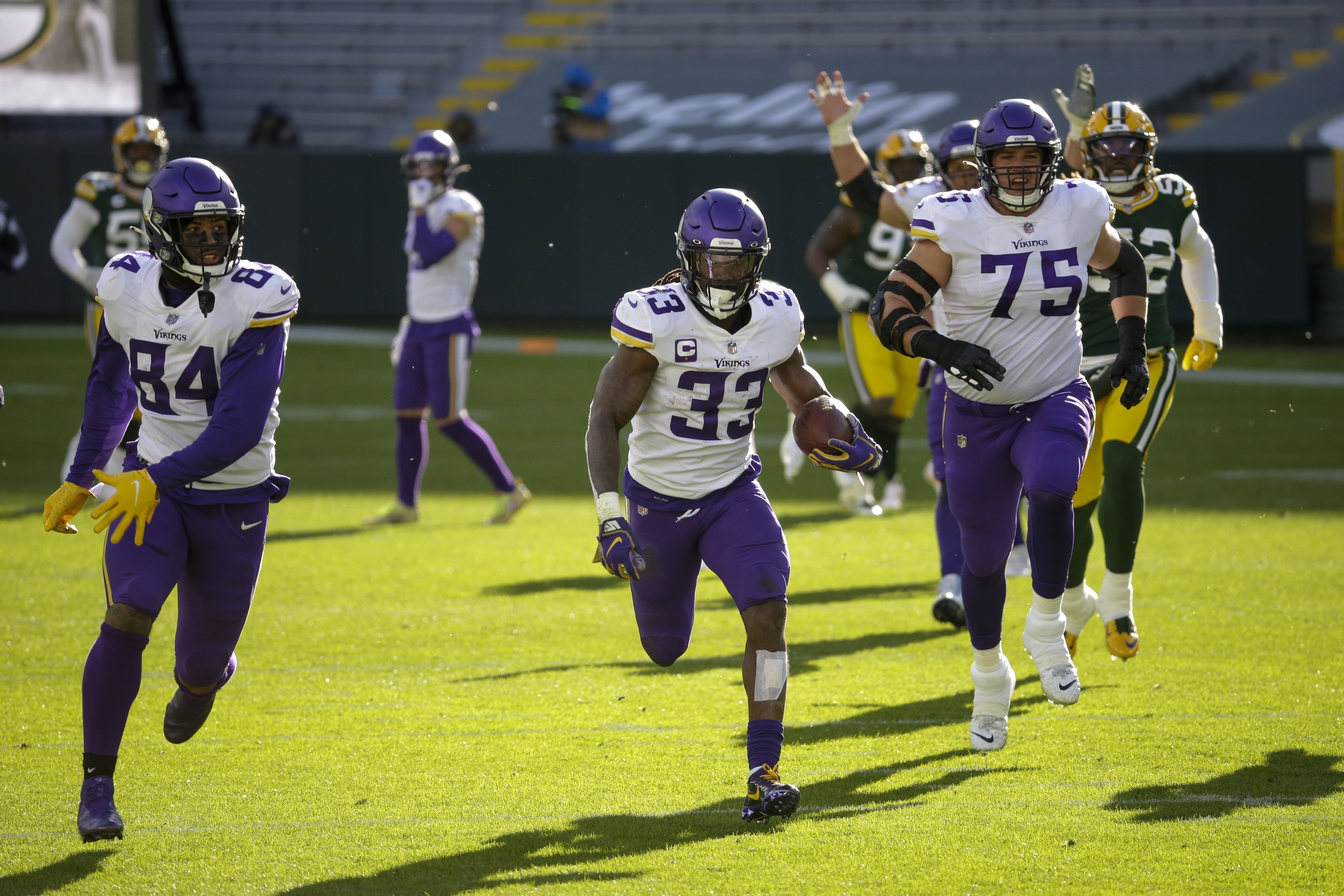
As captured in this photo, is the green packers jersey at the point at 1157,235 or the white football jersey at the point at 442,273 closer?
the green packers jersey at the point at 1157,235

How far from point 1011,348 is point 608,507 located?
4.93 feet

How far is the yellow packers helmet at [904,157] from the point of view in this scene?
8.72 m

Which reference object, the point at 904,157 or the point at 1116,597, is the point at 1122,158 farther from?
the point at 904,157

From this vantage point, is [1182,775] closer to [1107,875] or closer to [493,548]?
[1107,875]

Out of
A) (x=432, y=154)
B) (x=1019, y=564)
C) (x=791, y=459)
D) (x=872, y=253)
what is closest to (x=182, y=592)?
(x=1019, y=564)

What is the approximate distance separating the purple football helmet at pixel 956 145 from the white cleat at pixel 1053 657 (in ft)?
7.69

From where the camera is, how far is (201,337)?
441 centimetres

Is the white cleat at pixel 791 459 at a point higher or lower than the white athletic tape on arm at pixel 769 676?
lower

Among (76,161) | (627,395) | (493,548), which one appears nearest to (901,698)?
(627,395)

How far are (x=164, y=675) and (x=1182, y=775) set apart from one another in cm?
366

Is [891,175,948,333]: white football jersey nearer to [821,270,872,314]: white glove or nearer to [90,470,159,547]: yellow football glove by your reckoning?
[821,270,872,314]: white glove

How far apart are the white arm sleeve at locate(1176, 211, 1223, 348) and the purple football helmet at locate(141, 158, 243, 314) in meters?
3.58

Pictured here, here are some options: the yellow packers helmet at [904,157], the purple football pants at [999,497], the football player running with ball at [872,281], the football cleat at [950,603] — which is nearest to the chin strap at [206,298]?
the purple football pants at [999,497]

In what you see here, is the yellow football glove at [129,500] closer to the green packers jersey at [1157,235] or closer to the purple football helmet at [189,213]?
the purple football helmet at [189,213]
